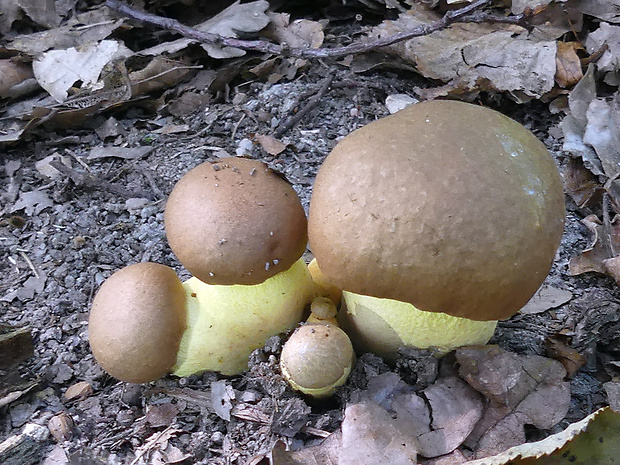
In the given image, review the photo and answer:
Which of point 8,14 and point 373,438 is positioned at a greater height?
point 8,14

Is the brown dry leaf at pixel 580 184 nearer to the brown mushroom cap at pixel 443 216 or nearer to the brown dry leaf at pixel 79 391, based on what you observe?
the brown mushroom cap at pixel 443 216

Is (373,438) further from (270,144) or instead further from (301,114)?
(301,114)

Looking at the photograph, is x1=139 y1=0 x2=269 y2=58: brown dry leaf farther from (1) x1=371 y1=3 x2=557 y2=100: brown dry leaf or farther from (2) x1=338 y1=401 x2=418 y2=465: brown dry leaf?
(2) x1=338 y1=401 x2=418 y2=465: brown dry leaf

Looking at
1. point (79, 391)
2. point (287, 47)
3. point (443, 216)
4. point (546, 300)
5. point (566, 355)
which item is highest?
point (443, 216)

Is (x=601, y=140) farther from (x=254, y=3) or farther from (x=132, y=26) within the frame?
(x=132, y=26)

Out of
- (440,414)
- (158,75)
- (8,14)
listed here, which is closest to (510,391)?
(440,414)

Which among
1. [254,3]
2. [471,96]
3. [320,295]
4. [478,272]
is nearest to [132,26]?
[254,3]

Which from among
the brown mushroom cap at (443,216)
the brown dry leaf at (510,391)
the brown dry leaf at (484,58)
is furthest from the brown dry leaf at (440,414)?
the brown dry leaf at (484,58)
